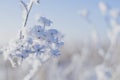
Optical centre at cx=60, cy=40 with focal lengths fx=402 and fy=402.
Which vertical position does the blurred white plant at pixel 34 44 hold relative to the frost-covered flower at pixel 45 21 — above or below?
below

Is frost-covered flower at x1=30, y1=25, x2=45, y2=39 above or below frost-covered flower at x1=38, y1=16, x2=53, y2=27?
below

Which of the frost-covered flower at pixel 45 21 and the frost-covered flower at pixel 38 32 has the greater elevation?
the frost-covered flower at pixel 45 21

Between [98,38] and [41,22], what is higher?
[98,38]

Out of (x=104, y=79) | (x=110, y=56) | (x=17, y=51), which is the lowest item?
(x=17, y=51)

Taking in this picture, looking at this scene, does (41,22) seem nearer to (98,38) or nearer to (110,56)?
(98,38)

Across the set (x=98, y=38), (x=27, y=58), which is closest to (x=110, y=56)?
(x=98, y=38)

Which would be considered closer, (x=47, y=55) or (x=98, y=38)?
(x=47, y=55)

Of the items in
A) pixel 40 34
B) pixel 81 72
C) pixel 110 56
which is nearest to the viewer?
pixel 40 34

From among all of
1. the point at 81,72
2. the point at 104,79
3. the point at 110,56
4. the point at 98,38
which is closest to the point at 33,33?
the point at 104,79

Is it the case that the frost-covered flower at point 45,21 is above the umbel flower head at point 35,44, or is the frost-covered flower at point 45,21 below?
above

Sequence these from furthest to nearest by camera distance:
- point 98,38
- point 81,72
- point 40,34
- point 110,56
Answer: point 81,72 < point 110,56 < point 98,38 < point 40,34
